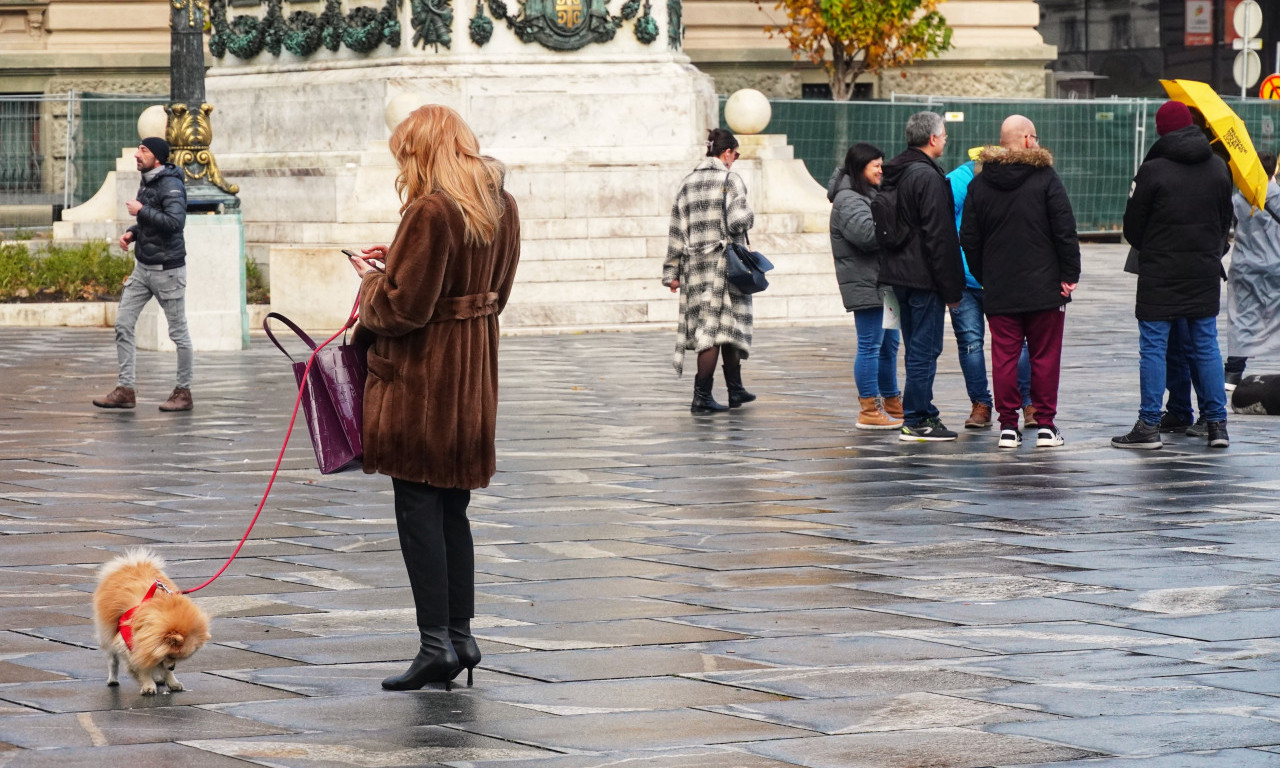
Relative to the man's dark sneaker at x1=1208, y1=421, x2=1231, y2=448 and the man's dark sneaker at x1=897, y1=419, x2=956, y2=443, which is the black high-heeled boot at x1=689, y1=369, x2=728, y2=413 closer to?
the man's dark sneaker at x1=897, y1=419, x2=956, y2=443

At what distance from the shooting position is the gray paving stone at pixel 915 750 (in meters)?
5.03

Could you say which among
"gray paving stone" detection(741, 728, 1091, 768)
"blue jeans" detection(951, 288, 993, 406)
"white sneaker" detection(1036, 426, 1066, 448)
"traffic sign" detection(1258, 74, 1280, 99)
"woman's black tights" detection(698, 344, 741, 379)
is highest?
"traffic sign" detection(1258, 74, 1280, 99)

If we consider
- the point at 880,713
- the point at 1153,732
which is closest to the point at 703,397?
the point at 880,713

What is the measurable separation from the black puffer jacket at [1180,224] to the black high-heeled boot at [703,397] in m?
2.73

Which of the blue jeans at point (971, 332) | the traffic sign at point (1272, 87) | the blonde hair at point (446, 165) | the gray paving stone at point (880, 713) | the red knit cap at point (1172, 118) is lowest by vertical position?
the gray paving stone at point (880, 713)

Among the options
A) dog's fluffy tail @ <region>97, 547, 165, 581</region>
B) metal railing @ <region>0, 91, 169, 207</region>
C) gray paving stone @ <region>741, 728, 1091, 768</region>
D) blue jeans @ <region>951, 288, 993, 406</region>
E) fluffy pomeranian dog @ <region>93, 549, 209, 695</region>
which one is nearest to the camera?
gray paving stone @ <region>741, 728, 1091, 768</region>

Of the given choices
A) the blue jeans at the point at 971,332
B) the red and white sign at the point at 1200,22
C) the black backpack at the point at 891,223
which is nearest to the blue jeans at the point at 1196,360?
the blue jeans at the point at 971,332

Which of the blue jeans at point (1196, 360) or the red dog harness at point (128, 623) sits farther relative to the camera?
the blue jeans at point (1196, 360)

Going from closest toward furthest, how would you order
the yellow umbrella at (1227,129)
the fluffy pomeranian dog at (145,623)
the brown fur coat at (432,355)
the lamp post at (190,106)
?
the fluffy pomeranian dog at (145,623)
the brown fur coat at (432,355)
the yellow umbrella at (1227,129)
the lamp post at (190,106)

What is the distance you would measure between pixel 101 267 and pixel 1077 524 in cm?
1427

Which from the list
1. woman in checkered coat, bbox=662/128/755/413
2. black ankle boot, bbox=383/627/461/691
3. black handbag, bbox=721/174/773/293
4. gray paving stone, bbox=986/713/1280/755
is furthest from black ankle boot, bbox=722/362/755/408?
gray paving stone, bbox=986/713/1280/755

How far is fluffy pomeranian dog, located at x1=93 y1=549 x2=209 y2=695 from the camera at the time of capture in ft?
18.5

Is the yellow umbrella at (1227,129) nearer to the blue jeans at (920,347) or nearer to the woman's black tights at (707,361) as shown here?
the blue jeans at (920,347)

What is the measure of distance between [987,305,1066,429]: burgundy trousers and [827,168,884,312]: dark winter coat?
951mm
